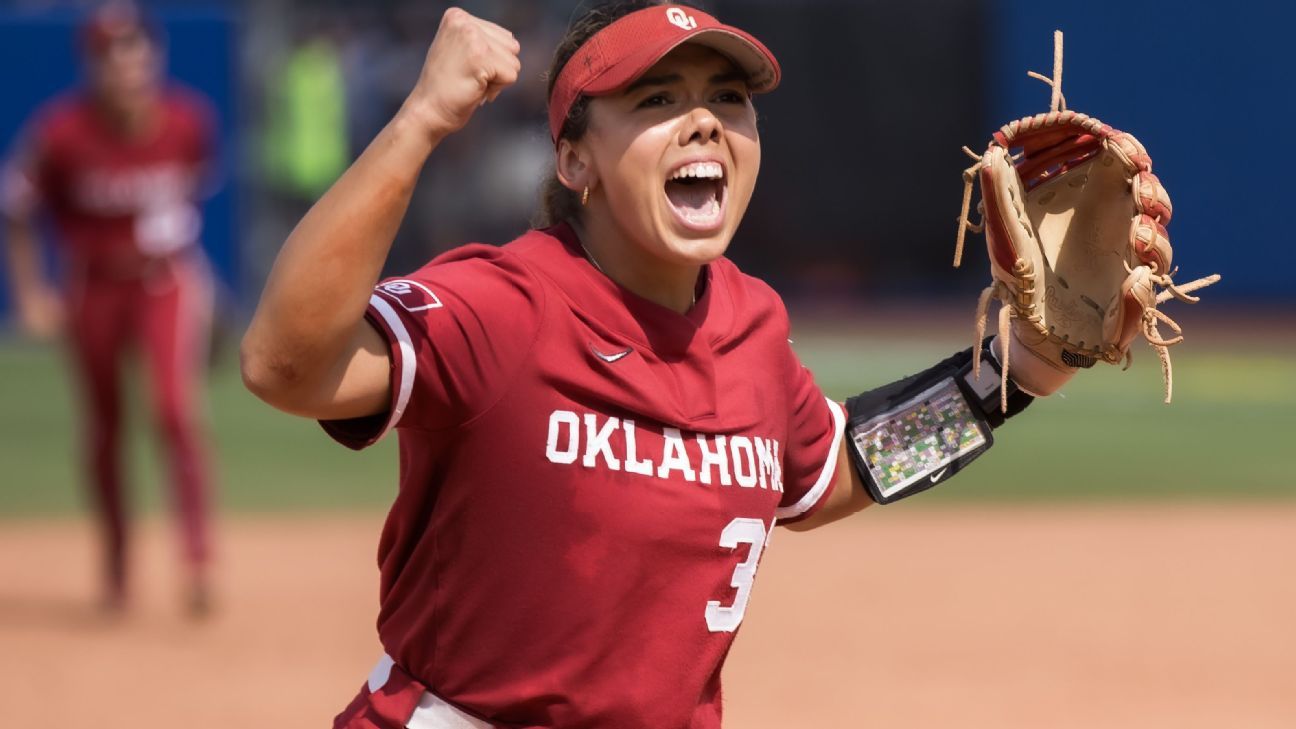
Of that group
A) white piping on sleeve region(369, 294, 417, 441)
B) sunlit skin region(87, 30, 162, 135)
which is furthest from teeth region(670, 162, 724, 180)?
sunlit skin region(87, 30, 162, 135)

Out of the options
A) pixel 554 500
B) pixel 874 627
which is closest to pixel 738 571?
pixel 554 500

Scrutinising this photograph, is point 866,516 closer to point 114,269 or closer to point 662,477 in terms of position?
point 114,269

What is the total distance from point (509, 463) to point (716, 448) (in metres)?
0.35

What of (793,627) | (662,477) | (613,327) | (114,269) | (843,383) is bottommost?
(843,383)

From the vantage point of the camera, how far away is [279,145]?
1667cm

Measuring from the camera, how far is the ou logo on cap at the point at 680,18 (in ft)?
8.81

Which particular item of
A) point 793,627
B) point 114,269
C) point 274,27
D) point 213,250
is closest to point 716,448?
point 793,627

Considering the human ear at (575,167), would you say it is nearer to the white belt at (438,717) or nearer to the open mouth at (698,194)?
the open mouth at (698,194)

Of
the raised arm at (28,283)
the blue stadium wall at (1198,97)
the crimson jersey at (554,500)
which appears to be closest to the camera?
the crimson jersey at (554,500)

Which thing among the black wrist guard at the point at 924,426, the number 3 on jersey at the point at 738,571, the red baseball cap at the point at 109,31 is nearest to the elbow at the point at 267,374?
the number 3 on jersey at the point at 738,571

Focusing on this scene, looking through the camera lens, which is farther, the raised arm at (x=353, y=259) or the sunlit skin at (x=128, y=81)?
the sunlit skin at (x=128, y=81)

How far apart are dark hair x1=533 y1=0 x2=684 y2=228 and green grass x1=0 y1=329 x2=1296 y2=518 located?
21.2 feet

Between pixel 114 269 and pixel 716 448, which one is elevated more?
pixel 716 448

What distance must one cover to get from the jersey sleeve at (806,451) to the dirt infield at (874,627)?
2705 mm
